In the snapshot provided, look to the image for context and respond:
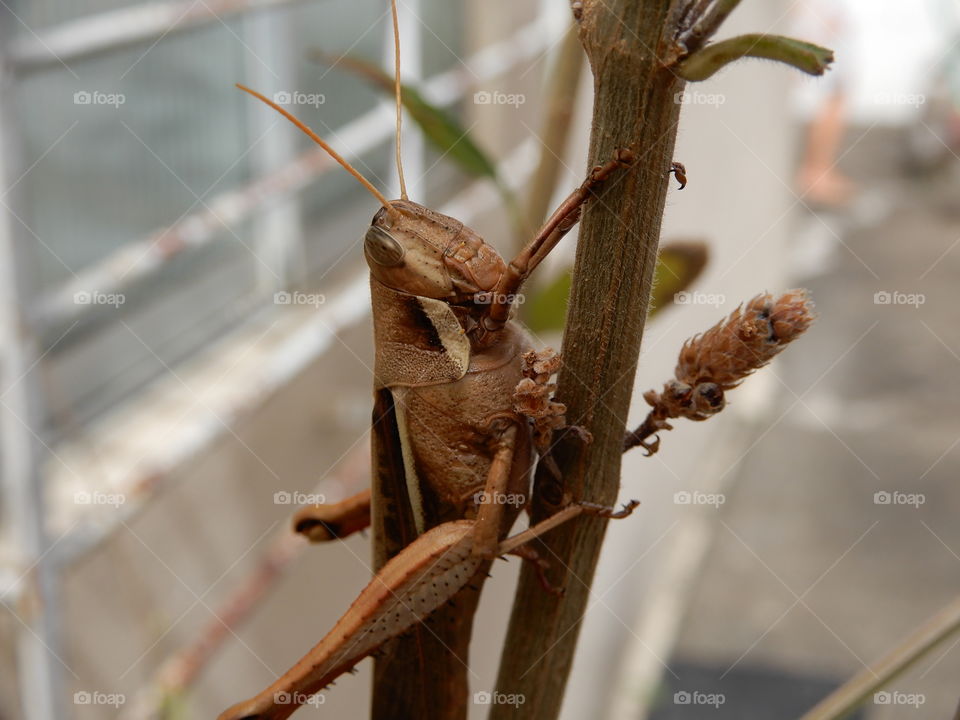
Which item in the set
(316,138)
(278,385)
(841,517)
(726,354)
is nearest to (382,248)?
A: (316,138)

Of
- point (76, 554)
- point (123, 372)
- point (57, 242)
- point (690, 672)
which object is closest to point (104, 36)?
point (57, 242)

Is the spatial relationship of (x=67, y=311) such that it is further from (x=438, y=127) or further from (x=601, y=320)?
(x=601, y=320)

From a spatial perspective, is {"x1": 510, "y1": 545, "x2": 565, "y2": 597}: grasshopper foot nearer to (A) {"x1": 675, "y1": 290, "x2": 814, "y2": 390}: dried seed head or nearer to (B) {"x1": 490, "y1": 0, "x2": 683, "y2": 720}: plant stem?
(B) {"x1": 490, "y1": 0, "x2": 683, "y2": 720}: plant stem

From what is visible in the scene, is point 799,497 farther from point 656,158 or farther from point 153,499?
point 656,158

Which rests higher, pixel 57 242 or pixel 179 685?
pixel 57 242

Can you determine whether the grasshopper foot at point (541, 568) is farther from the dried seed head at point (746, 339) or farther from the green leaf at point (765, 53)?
the green leaf at point (765, 53)
